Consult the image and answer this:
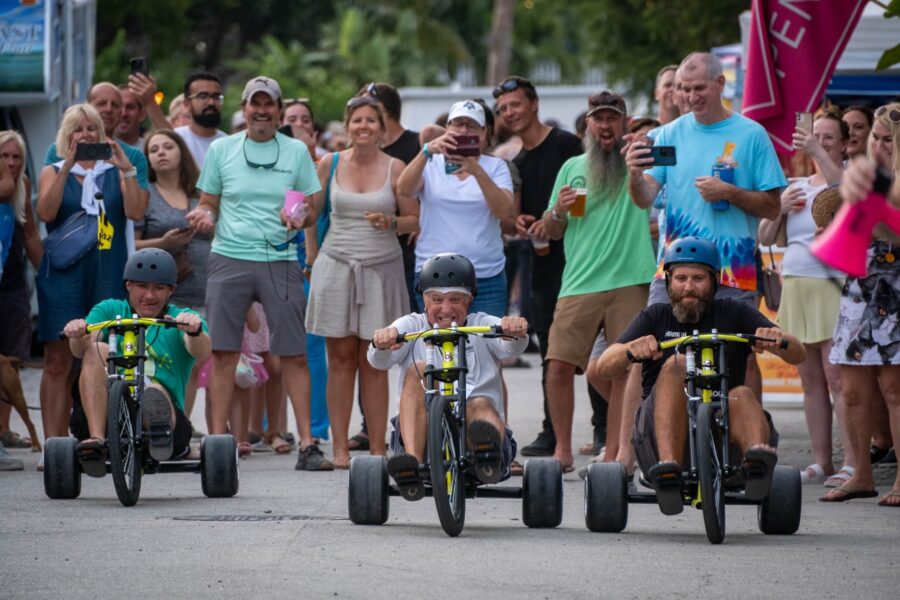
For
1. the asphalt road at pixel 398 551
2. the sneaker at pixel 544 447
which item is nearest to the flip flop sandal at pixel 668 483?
the asphalt road at pixel 398 551

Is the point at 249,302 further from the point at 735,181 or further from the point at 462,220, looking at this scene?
the point at 735,181

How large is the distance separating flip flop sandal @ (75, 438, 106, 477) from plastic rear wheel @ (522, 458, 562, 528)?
2.26 metres

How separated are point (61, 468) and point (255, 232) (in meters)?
2.68

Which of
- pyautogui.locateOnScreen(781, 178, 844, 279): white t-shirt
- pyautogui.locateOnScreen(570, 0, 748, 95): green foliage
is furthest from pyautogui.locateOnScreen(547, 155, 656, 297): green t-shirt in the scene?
pyautogui.locateOnScreen(570, 0, 748, 95): green foliage

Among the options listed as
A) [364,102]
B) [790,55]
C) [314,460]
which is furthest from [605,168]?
[314,460]

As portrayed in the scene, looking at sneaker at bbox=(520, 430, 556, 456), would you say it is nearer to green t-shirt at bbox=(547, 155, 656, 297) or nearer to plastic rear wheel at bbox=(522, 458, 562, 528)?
green t-shirt at bbox=(547, 155, 656, 297)

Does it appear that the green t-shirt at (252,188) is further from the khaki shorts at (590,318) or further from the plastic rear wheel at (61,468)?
the plastic rear wheel at (61,468)

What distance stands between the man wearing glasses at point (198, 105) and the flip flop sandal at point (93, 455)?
421 centimetres

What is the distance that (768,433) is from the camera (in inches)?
342

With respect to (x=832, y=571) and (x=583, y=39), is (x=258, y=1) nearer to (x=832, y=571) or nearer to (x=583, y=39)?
(x=583, y=39)

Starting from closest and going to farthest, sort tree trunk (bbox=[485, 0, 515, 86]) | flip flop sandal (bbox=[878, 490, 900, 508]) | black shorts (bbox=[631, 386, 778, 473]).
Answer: black shorts (bbox=[631, 386, 778, 473]) < flip flop sandal (bbox=[878, 490, 900, 508]) < tree trunk (bbox=[485, 0, 515, 86])

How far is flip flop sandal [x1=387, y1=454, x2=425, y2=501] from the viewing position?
8578mm

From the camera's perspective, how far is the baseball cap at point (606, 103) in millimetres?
11742

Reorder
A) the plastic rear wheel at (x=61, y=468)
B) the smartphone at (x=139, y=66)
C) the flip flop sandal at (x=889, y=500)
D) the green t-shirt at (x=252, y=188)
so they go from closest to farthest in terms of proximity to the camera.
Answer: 1. the plastic rear wheel at (x=61, y=468)
2. the flip flop sandal at (x=889, y=500)
3. the green t-shirt at (x=252, y=188)
4. the smartphone at (x=139, y=66)
